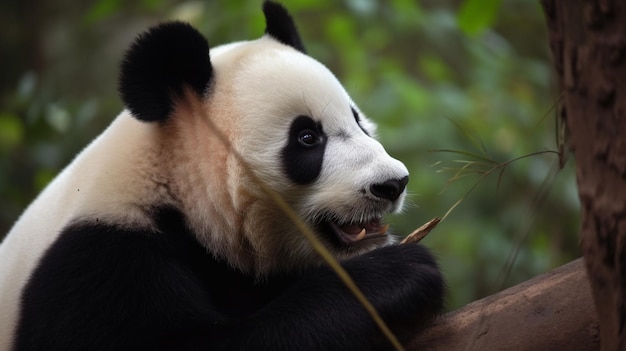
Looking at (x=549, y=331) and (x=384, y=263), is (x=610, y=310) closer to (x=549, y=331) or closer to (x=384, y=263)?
(x=549, y=331)

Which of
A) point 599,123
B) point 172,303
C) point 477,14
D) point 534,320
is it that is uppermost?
point 599,123

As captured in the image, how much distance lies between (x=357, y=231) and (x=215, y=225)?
492 mm

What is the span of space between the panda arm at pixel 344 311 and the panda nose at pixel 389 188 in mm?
274

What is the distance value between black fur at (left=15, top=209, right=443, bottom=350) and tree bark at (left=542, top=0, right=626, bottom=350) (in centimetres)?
84

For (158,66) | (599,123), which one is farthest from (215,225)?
(599,123)

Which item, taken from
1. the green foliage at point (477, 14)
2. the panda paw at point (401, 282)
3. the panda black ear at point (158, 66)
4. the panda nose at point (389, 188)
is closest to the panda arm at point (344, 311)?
the panda paw at point (401, 282)

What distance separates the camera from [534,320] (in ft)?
6.94

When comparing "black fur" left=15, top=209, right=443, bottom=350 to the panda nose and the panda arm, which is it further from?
the panda nose

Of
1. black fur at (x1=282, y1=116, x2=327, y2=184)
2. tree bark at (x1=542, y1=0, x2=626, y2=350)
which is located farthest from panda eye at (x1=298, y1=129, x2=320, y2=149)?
tree bark at (x1=542, y1=0, x2=626, y2=350)

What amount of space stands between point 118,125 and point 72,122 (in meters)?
2.96

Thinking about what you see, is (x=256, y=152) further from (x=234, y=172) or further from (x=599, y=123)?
(x=599, y=123)

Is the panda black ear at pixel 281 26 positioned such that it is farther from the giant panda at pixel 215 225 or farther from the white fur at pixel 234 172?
the white fur at pixel 234 172

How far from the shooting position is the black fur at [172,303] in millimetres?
2344

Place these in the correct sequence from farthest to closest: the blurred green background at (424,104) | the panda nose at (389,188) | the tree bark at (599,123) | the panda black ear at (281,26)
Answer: the blurred green background at (424,104) → the panda black ear at (281,26) → the panda nose at (389,188) → the tree bark at (599,123)
